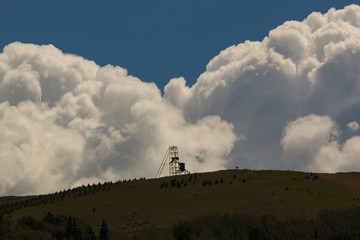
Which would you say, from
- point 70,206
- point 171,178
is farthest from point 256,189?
point 70,206

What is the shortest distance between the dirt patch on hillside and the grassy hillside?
2.42 m

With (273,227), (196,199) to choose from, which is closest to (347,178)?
(196,199)

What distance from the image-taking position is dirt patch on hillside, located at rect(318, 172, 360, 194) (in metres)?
128

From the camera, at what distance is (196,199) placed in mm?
127812

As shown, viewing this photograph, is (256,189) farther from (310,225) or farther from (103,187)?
(103,187)

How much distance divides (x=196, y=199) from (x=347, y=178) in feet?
127

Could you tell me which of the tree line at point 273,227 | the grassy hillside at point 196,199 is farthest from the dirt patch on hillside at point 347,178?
the tree line at point 273,227

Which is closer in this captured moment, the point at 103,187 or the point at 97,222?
the point at 97,222

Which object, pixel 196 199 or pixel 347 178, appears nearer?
pixel 196 199

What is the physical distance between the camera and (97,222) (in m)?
125

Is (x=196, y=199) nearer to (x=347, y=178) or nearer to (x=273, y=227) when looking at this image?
(x=273, y=227)

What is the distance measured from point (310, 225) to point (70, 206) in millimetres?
70293

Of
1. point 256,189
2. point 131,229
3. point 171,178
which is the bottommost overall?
point 131,229

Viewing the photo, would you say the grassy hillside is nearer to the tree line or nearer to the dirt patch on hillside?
the dirt patch on hillside
